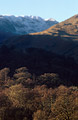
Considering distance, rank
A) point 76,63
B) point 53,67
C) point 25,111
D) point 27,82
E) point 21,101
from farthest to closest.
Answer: point 76,63 < point 53,67 < point 27,82 < point 21,101 < point 25,111

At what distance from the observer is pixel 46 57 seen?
16612cm

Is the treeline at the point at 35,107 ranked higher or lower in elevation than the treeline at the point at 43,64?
lower

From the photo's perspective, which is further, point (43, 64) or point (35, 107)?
point (43, 64)

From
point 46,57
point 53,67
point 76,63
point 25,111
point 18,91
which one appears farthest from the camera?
point 46,57

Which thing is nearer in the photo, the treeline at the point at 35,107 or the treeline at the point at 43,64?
the treeline at the point at 35,107

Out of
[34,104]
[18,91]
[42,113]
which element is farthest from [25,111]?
[18,91]

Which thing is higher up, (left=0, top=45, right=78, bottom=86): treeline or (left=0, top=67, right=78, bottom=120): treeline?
(left=0, top=45, right=78, bottom=86): treeline

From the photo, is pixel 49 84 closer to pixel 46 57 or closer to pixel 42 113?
pixel 42 113

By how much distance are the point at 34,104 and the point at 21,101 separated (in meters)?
4.27

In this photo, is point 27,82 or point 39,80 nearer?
point 27,82

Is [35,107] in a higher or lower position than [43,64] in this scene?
lower

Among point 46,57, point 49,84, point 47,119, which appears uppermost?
point 46,57

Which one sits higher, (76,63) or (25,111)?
(76,63)

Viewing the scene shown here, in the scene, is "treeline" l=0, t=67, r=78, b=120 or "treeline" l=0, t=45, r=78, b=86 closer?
"treeline" l=0, t=67, r=78, b=120
